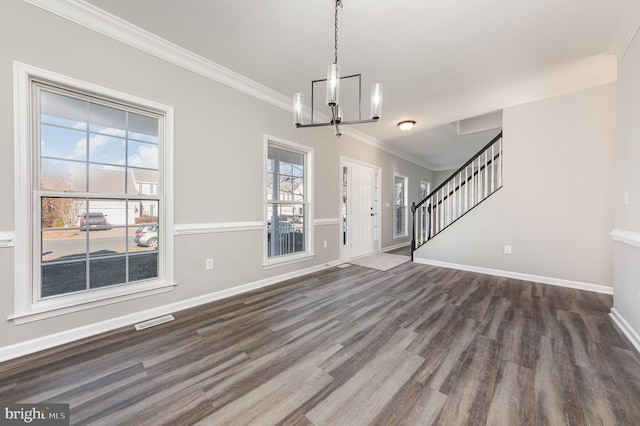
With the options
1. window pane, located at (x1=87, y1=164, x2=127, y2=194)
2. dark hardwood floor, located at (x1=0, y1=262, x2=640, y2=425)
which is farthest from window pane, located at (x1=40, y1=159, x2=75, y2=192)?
dark hardwood floor, located at (x1=0, y1=262, x2=640, y2=425)

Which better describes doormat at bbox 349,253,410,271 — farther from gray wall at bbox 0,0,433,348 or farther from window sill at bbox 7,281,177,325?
window sill at bbox 7,281,177,325

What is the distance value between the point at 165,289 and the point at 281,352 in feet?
4.76

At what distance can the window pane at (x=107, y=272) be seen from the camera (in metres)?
2.12

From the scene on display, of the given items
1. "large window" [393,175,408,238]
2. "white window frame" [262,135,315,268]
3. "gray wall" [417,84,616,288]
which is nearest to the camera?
"gray wall" [417,84,616,288]

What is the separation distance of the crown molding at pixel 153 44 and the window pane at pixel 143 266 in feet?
6.56

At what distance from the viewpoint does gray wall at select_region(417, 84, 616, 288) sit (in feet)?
10.1

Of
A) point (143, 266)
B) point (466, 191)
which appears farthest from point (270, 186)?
point (466, 191)

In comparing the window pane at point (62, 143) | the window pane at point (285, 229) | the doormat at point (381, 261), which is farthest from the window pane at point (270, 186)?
the doormat at point (381, 261)

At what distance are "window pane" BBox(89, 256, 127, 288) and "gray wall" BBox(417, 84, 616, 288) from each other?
4886mm

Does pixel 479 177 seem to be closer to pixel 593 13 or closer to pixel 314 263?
pixel 593 13

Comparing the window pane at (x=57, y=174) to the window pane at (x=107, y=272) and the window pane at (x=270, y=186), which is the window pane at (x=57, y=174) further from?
the window pane at (x=270, y=186)

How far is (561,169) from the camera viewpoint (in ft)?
11.0

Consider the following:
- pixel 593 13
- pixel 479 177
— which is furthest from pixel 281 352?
pixel 479 177

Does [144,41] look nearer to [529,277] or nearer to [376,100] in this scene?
[376,100]
